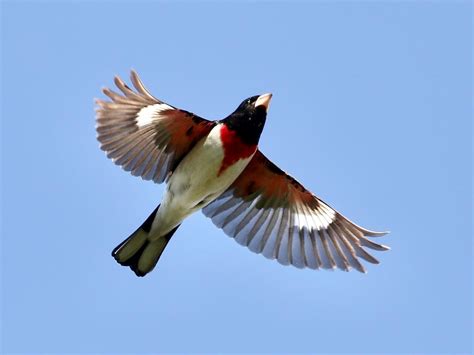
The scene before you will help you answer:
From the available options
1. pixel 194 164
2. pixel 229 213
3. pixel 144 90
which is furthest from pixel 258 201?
pixel 144 90

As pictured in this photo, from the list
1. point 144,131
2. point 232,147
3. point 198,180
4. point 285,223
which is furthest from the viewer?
point 285,223

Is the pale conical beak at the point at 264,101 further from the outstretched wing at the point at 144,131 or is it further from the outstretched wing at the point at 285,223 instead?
the outstretched wing at the point at 285,223

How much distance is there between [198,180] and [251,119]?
104cm

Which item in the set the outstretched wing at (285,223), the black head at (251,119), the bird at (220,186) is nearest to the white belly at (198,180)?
the bird at (220,186)

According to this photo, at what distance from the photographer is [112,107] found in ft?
41.6

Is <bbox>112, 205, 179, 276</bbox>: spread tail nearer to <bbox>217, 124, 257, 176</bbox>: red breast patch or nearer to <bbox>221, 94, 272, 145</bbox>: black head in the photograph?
<bbox>217, 124, 257, 176</bbox>: red breast patch

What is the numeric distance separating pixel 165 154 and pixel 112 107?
948mm

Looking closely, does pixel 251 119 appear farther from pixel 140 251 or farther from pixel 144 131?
pixel 140 251

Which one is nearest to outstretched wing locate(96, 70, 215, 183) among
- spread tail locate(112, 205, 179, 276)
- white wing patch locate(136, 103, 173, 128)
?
white wing patch locate(136, 103, 173, 128)

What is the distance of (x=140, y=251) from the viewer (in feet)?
43.7

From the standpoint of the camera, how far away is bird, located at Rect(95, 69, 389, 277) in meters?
12.6

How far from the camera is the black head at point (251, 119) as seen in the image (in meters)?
12.6

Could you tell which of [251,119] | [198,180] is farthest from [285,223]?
[251,119]

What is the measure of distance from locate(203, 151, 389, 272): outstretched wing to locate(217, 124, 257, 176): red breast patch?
714mm
